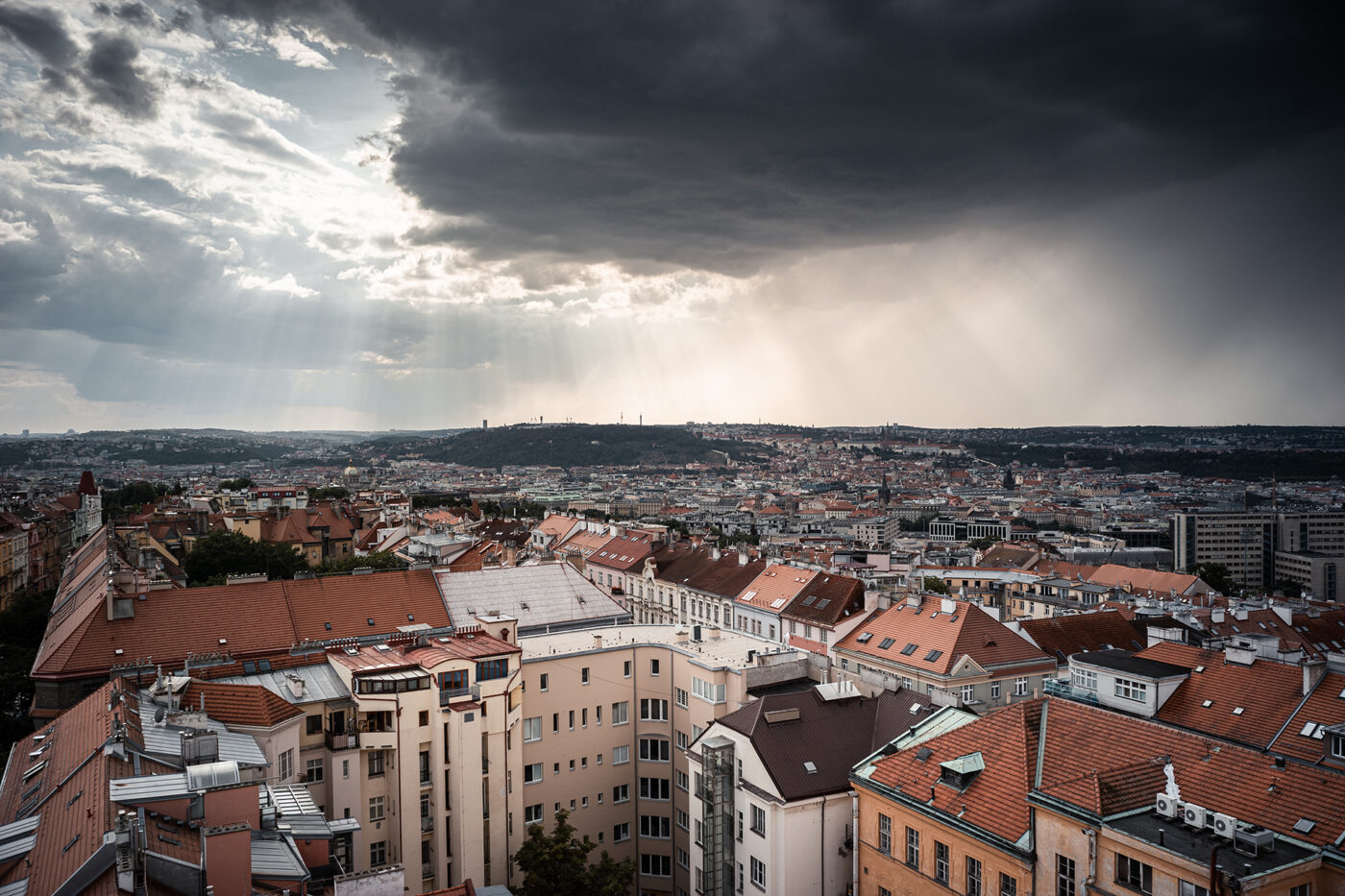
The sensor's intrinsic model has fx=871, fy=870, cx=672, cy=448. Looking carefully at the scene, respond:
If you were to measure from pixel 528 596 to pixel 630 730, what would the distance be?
14190 millimetres

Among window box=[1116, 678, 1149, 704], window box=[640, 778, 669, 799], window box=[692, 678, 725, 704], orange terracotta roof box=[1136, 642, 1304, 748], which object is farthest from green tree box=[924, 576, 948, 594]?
window box=[692, 678, 725, 704]

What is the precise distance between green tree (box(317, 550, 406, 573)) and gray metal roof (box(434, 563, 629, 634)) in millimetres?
21265

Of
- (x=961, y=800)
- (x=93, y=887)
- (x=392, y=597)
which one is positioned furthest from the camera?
(x=392, y=597)

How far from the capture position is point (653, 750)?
41656 mm

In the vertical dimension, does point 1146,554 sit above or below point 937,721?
below

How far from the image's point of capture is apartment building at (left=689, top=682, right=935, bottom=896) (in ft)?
97.5

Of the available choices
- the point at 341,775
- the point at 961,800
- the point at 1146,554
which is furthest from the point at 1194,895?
the point at 1146,554

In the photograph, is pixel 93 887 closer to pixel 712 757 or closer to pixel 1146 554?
pixel 712 757

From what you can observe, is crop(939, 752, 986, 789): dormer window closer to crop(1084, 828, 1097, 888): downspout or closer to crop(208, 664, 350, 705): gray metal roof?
crop(1084, 828, 1097, 888): downspout

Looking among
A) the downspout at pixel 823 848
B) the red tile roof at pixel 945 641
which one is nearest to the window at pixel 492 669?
the downspout at pixel 823 848

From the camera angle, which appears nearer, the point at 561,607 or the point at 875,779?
the point at 875,779

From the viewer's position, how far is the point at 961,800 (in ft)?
84.1

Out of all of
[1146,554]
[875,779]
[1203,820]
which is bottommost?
[1146,554]

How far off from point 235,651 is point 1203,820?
39427mm
